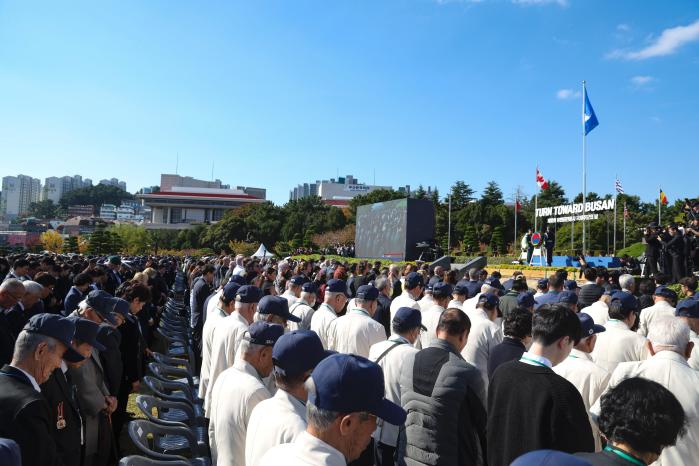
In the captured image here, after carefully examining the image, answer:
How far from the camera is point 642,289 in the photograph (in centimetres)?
782

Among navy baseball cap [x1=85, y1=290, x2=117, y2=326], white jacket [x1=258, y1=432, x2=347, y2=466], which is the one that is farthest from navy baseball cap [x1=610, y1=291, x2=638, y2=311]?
navy baseball cap [x1=85, y1=290, x2=117, y2=326]

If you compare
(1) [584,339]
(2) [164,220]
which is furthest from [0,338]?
(2) [164,220]

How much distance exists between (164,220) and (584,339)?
109421 millimetres

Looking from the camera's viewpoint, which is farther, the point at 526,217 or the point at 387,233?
the point at 526,217

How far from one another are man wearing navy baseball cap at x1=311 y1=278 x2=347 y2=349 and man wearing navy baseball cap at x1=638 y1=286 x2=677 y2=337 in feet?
11.6

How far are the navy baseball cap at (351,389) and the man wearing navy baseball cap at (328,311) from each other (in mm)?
3665

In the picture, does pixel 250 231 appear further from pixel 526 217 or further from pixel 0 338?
pixel 0 338

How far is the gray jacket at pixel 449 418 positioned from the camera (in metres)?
3.31

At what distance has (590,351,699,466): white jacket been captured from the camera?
2947mm

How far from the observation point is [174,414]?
6062mm

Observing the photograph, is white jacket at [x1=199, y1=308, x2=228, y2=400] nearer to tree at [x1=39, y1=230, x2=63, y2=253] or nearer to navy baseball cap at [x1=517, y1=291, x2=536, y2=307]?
navy baseball cap at [x1=517, y1=291, x2=536, y2=307]

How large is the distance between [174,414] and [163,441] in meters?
0.98

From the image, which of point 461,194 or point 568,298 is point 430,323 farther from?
point 461,194

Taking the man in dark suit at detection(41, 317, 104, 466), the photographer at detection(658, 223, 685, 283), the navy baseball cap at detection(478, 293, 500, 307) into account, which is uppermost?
the photographer at detection(658, 223, 685, 283)
